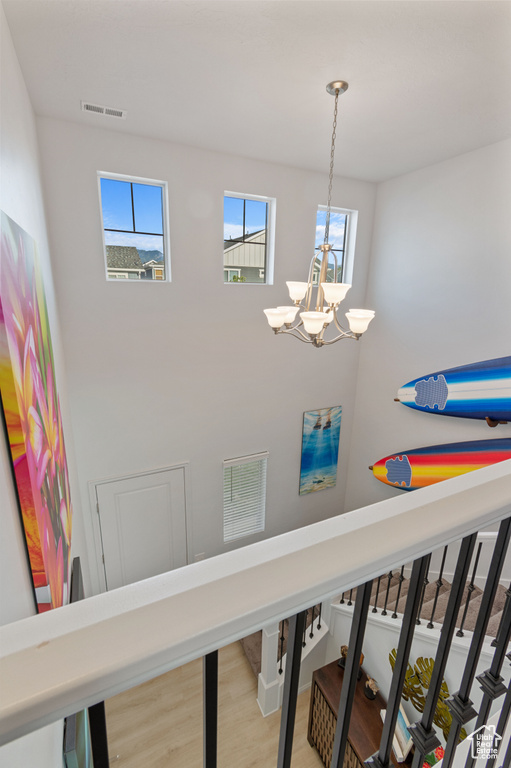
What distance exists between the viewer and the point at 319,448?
4.89 metres

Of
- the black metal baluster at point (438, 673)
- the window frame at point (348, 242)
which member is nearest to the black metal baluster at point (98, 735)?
the black metal baluster at point (438, 673)

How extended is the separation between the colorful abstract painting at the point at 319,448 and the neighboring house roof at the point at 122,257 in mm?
2603

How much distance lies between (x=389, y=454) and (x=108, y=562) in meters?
3.41

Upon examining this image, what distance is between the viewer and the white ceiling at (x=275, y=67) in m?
1.87

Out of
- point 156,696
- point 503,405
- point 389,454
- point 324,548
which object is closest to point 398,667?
point 324,548

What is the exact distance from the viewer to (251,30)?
1975 mm

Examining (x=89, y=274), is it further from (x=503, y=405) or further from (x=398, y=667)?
(x=503, y=405)

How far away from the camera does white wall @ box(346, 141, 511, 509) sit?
3.39 meters

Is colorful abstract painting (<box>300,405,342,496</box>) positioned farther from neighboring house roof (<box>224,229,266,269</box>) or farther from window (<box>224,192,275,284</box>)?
neighboring house roof (<box>224,229,266,269</box>)

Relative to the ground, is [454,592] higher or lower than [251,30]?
lower

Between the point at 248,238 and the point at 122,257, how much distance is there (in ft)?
4.37

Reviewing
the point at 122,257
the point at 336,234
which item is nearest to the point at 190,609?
the point at 122,257

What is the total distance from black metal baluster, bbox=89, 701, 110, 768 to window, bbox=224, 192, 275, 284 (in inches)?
152

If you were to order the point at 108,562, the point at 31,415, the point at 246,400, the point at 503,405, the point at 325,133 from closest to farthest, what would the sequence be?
the point at 31,415, the point at 325,133, the point at 503,405, the point at 108,562, the point at 246,400
